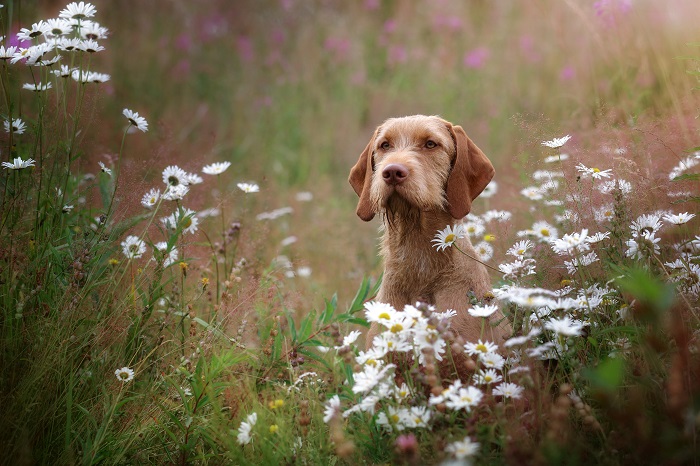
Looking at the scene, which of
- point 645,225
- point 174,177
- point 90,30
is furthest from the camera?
point 174,177

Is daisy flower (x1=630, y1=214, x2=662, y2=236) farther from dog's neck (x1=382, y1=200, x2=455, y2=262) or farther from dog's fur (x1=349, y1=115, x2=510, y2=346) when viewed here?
dog's neck (x1=382, y1=200, x2=455, y2=262)

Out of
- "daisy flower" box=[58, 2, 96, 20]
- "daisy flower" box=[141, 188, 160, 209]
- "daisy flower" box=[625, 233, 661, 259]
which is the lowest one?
"daisy flower" box=[141, 188, 160, 209]

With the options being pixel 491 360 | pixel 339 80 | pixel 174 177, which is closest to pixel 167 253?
pixel 174 177

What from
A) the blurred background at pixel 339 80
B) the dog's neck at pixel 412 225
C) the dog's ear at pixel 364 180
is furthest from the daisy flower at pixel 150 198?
the dog's neck at pixel 412 225

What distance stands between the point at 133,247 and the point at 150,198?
43 cm

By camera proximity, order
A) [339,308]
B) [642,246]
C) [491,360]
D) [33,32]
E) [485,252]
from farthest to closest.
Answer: [339,308] < [485,252] < [33,32] < [642,246] < [491,360]

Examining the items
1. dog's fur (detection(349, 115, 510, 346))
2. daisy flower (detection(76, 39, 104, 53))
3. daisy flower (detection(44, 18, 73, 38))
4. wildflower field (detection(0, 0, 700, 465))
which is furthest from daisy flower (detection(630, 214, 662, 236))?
daisy flower (detection(44, 18, 73, 38))

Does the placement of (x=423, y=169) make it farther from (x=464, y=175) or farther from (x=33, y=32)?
(x=33, y=32)

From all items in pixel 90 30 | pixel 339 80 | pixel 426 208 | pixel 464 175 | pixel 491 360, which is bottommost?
pixel 339 80

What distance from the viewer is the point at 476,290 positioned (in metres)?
2.94

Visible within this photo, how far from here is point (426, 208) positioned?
3037 millimetres

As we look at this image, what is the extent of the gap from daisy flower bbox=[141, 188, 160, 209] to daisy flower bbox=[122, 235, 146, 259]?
0.59 ft

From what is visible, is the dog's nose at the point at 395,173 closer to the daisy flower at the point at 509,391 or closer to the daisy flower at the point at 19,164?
the daisy flower at the point at 509,391

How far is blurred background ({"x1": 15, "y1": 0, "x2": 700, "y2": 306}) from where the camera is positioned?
488 centimetres
